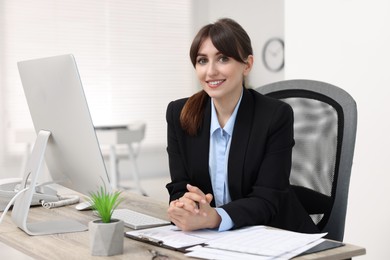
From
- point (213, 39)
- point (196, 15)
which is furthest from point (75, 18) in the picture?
point (213, 39)

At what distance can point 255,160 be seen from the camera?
5.39 ft

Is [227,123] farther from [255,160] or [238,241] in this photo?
[238,241]

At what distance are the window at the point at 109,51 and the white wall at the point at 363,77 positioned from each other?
4.43m

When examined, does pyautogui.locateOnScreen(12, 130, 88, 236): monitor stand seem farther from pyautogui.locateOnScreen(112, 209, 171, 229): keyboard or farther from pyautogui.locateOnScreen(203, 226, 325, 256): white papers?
pyautogui.locateOnScreen(203, 226, 325, 256): white papers

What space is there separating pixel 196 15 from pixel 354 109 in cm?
623

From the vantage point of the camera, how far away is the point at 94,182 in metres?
1.58

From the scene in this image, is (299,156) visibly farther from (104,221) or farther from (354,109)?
(104,221)

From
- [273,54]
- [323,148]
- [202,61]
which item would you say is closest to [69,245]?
[202,61]

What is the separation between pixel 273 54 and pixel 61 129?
17.8ft

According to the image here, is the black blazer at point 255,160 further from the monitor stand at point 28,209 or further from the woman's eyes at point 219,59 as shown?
the monitor stand at point 28,209

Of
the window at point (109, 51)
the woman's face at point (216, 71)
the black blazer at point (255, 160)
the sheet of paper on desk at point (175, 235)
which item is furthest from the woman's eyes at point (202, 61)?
the window at point (109, 51)

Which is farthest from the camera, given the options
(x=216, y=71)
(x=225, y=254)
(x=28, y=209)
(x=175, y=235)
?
(x=216, y=71)

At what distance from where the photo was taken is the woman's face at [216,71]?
162 cm

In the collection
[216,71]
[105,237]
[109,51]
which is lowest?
[105,237]
